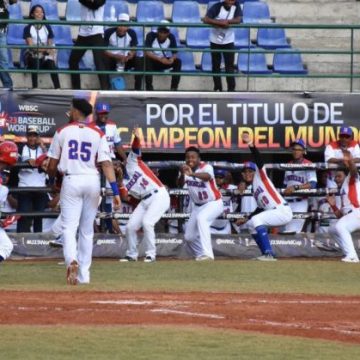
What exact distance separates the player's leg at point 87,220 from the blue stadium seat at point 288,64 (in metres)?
8.69

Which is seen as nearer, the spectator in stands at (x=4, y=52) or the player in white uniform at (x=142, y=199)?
the player in white uniform at (x=142, y=199)

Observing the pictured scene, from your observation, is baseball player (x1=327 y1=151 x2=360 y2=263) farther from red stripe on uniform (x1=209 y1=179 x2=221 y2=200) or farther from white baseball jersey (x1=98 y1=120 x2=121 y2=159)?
white baseball jersey (x1=98 y1=120 x2=121 y2=159)

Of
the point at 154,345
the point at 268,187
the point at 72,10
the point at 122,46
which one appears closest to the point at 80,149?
the point at 154,345

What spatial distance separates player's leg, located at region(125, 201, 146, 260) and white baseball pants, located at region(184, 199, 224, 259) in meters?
0.76

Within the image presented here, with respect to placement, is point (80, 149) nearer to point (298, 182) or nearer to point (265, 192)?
point (265, 192)

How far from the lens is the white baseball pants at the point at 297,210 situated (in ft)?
66.6

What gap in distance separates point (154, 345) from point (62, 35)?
41.3 ft

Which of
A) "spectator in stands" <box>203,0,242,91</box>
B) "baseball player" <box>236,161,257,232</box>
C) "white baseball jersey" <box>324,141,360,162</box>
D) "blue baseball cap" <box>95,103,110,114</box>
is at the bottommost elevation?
"baseball player" <box>236,161,257,232</box>

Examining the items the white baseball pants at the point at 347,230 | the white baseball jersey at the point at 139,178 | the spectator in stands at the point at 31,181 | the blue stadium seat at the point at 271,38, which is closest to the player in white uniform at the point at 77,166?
the white baseball jersey at the point at 139,178

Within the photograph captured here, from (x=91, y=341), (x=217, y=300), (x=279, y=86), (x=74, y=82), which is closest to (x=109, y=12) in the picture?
(x=74, y=82)

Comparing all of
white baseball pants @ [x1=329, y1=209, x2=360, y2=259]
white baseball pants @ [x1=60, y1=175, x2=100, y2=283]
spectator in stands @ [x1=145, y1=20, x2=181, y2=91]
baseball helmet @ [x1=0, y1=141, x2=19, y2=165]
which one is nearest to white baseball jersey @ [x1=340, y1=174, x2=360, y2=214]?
white baseball pants @ [x1=329, y1=209, x2=360, y2=259]

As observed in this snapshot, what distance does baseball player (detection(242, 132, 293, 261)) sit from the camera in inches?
727

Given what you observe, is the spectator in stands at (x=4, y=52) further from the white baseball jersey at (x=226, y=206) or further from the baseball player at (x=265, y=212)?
the baseball player at (x=265, y=212)

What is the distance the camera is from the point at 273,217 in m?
18.6
